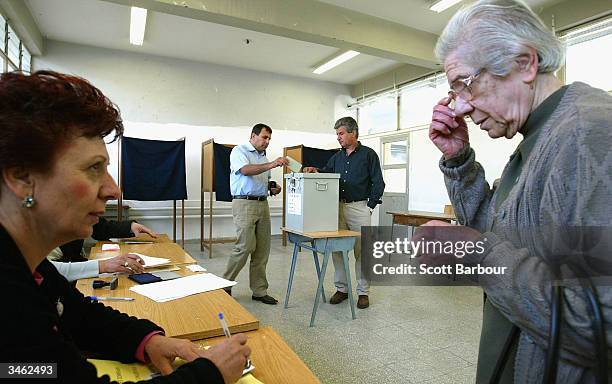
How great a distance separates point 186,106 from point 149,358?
225 inches

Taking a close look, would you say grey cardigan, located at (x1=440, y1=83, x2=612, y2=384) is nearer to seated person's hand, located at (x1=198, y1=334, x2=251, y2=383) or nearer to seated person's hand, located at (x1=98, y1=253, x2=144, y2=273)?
seated person's hand, located at (x1=198, y1=334, x2=251, y2=383)

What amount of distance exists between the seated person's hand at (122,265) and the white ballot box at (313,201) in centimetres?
139

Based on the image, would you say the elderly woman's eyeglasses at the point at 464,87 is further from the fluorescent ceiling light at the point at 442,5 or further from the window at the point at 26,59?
the window at the point at 26,59

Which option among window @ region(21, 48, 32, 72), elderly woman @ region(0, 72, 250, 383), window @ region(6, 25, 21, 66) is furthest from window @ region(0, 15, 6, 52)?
elderly woman @ region(0, 72, 250, 383)

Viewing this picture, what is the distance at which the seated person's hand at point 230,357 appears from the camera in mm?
635

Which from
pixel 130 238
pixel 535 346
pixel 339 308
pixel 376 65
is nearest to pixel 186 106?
pixel 376 65

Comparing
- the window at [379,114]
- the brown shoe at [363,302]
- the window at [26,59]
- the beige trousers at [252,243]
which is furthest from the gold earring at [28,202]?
the window at [379,114]

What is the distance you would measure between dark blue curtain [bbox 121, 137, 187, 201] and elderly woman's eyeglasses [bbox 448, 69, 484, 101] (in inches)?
191

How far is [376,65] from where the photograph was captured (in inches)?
247

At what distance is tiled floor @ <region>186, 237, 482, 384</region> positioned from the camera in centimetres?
197

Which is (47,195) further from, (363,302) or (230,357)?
(363,302)

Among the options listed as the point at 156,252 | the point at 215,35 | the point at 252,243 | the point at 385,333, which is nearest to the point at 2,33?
the point at 215,35

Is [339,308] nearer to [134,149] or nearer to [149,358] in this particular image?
[149,358]

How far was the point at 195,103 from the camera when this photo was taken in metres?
6.04
